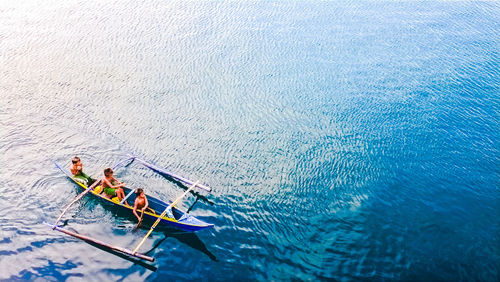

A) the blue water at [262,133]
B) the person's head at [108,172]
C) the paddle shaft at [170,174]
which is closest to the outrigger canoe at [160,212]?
the blue water at [262,133]

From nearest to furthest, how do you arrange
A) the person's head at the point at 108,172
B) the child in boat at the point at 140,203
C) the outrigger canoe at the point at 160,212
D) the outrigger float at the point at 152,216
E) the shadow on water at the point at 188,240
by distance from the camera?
the outrigger float at the point at 152,216
the shadow on water at the point at 188,240
the outrigger canoe at the point at 160,212
the child in boat at the point at 140,203
the person's head at the point at 108,172

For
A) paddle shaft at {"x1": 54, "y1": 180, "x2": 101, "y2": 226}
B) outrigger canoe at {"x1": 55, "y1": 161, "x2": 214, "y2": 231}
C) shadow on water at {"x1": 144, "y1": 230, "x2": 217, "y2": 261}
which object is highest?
paddle shaft at {"x1": 54, "y1": 180, "x2": 101, "y2": 226}

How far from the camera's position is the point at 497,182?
53.3ft

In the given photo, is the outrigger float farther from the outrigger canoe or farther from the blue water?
the blue water

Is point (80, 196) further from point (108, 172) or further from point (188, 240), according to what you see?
point (188, 240)

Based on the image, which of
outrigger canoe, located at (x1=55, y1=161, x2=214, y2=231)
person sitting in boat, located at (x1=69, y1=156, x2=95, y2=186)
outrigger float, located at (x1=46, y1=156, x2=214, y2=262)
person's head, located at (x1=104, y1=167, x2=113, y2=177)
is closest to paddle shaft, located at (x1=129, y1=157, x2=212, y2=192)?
outrigger float, located at (x1=46, y1=156, x2=214, y2=262)

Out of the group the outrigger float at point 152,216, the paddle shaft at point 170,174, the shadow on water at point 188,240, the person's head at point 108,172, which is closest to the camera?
the outrigger float at point 152,216

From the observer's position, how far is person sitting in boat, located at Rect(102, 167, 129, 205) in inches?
563

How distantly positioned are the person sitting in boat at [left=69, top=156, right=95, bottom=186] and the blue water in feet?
2.55

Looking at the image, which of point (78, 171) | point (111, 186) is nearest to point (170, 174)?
point (111, 186)

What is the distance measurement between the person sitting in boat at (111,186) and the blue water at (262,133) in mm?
932

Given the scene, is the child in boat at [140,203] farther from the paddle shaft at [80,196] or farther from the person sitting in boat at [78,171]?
the person sitting in boat at [78,171]

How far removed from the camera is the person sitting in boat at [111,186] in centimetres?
1429

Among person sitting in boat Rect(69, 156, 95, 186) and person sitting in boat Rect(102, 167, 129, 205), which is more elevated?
person sitting in boat Rect(69, 156, 95, 186)
